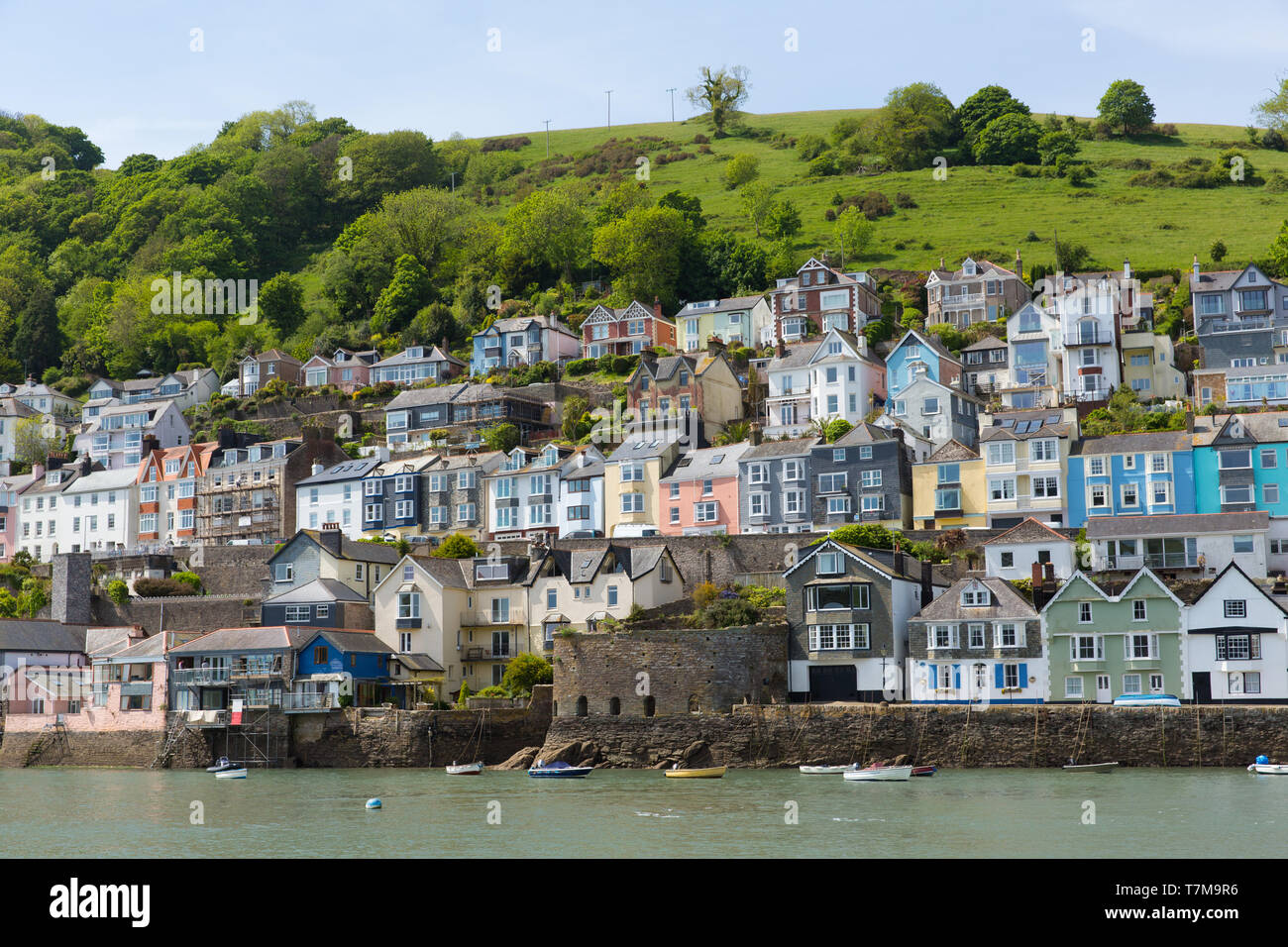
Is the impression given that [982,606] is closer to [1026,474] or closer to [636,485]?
[1026,474]

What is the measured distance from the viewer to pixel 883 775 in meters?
48.2

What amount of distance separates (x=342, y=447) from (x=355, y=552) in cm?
3212

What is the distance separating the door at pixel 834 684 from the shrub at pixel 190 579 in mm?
39565

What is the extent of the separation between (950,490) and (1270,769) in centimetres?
3086

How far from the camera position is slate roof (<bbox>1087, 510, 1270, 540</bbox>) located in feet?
206

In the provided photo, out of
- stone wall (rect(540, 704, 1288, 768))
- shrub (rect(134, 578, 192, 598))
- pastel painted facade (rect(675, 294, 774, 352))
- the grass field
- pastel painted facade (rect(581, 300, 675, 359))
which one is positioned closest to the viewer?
stone wall (rect(540, 704, 1288, 768))

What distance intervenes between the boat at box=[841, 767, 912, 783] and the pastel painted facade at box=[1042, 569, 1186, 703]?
10.2 meters

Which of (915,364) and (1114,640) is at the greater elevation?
(915,364)

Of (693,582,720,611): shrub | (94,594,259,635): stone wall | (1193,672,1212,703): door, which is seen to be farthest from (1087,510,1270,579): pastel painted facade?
(94,594,259,635): stone wall

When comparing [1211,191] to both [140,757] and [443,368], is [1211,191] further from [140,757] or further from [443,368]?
[140,757]

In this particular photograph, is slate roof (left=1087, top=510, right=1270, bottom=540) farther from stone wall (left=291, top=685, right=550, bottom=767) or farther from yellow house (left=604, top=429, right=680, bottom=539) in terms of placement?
yellow house (left=604, top=429, right=680, bottom=539)

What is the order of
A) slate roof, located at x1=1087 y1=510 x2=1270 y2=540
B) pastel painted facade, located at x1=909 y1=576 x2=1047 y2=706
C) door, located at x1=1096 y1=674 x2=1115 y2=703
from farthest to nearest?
slate roof, located at x1=1087 y1=510 x2=1270 y2=540 < pastel painted facade, located at x1=909 y1=576 x2=1047 y2=706 < door, located at x1=1096 y1=674 x2=1115 y2=703

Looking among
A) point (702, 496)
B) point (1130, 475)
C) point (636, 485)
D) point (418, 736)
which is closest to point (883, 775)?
point (418, 736)

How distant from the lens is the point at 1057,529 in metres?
66.4
